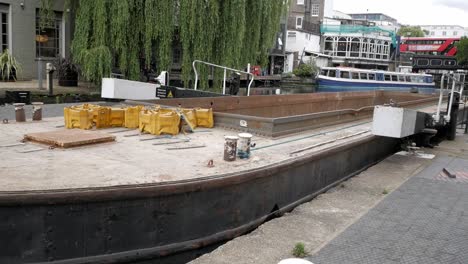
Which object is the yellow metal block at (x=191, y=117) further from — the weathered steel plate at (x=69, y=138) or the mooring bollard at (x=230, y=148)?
the mooring bollard at (x=230, y=148)

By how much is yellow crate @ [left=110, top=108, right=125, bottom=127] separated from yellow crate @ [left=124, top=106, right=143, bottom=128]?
0.12m

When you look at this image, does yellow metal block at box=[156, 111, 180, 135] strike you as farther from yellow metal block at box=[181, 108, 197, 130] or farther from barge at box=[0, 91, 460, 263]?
yellow metal block at box=[181, 108, 197, 130]

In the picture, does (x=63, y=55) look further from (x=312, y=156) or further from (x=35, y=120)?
(x=312, y=156)

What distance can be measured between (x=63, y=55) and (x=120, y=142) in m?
16.7

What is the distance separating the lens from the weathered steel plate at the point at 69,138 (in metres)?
5.62

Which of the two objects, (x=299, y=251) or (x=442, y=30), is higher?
(x=442, y=30)

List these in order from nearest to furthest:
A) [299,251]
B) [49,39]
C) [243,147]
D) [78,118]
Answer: [299,251], [243,147], [78,118], [49,39]

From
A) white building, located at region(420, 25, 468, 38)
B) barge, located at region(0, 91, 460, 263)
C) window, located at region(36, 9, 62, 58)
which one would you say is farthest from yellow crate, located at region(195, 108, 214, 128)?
white building, located at region(420, 25, 468, 38)

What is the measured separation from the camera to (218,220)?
195 inches

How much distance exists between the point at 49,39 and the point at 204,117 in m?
15.7

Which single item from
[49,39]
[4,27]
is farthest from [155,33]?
[4,27]

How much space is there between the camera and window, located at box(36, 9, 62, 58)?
66.8ft

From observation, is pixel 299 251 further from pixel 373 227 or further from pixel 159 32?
pixel 159 32

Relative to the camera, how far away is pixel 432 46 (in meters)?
75.9
